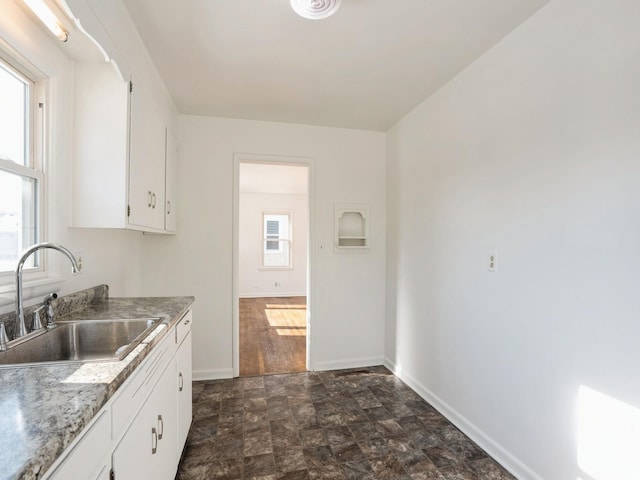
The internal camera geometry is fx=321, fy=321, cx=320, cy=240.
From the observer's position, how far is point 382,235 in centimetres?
349

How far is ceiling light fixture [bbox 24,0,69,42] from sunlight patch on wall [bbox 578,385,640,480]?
9.13ft

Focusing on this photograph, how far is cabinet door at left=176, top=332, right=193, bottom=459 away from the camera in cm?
180

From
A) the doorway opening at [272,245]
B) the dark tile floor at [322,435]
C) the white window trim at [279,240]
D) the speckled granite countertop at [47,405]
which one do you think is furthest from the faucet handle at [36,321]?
the white window trim at [279,240]

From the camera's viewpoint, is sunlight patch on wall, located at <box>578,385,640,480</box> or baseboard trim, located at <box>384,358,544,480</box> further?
baseboard trim, located at <box>384,358,544,480</box>

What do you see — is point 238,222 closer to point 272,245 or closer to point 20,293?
point 20,293

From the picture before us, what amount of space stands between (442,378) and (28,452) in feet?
8.26

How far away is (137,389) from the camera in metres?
1.14

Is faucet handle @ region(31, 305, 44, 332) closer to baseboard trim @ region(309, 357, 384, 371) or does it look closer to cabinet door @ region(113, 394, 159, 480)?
cabinet door @ region(113, 394, 159, 480)

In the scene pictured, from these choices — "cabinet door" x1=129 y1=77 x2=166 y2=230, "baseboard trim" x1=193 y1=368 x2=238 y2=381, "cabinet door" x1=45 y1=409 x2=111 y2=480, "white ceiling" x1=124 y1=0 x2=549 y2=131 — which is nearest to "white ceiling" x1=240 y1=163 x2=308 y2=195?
"white ceiling" x1=124 y1=0 x2=549 y2=131

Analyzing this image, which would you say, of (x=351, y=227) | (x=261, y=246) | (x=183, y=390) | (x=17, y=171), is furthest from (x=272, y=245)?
(x=17, y=171)

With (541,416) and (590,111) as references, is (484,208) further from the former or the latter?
(541,416)

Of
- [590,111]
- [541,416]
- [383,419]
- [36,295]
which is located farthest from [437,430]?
[36,295]

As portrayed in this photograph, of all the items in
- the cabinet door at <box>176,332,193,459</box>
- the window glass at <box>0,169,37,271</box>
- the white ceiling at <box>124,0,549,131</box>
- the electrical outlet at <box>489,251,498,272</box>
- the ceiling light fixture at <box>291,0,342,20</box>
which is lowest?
the cabinet door at <box>176,332,193,459</box>

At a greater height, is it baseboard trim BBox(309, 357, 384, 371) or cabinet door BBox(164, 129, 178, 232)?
cabinet door BBox(164, 129, 178, 232)
